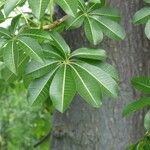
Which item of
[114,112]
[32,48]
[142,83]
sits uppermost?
[32,48]

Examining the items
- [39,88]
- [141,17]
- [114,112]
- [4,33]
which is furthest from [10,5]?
[114,112]

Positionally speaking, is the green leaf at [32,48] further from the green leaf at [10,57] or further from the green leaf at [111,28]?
the green leaf at [111,28]

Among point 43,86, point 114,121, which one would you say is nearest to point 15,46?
point 43,86

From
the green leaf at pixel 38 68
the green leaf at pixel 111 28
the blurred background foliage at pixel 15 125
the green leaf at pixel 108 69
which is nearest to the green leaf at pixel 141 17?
the green leaf at pixel 111 28

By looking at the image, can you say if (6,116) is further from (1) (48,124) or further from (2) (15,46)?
(2) (15,46)

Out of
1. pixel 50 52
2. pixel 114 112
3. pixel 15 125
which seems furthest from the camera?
pixel 15 125

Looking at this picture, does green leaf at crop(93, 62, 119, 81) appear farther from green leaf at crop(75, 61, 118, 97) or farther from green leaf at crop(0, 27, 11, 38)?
green leaf at crop(0, 27, 11, 38)

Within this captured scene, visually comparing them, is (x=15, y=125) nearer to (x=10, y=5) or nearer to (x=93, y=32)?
(x=93, y=32)
